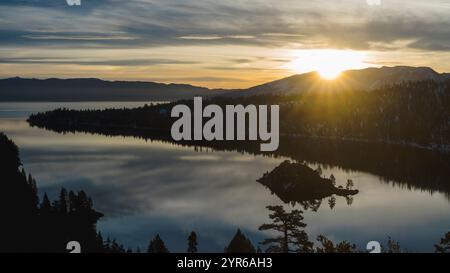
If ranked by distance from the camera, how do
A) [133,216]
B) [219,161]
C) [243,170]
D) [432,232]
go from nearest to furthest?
1. [432,232]
2. [133,216]
3. [243,170]
4. [219,161]

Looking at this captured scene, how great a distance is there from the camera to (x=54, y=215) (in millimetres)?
63062

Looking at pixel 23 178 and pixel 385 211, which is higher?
pixel 23 178

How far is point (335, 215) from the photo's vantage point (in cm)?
8519

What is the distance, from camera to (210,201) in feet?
313

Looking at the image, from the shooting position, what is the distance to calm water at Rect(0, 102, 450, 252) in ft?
236

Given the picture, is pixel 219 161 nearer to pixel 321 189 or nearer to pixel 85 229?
A: pixel 321 189

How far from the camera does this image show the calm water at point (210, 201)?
72.1 m
